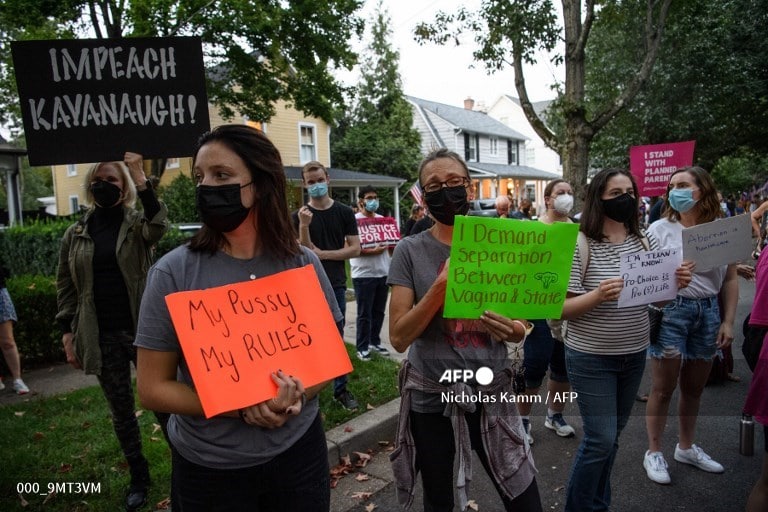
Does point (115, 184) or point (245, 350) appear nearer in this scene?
point (245, 350)

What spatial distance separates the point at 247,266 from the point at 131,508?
227 centimetres

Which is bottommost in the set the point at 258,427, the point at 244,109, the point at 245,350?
the point at 258,427

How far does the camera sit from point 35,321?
19.4ft

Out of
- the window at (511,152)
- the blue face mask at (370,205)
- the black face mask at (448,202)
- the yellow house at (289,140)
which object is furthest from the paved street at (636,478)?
the window at (511,152)

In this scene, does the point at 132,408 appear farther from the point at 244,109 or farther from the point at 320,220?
the point at 244,109

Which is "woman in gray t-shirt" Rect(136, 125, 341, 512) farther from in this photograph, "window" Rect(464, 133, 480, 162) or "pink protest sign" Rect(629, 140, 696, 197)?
"window" Rect(464, 133, 480, 162)

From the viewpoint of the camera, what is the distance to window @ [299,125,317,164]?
25.7 meters

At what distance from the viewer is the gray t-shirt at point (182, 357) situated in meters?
1.65

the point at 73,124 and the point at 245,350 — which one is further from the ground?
the point at 73,124

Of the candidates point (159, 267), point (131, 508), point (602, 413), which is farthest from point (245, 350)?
point (131, 508)

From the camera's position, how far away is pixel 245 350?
1672mm

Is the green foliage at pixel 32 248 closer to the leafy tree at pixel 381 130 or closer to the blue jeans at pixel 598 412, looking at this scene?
the blue jeans at pixel 598 412

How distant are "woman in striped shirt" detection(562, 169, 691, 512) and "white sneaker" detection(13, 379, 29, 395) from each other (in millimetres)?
5304

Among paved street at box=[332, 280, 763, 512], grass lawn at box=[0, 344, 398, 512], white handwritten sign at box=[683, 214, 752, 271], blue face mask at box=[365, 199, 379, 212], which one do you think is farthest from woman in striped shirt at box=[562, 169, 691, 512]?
blue face mask at box=[365, 199, 379, 212]
